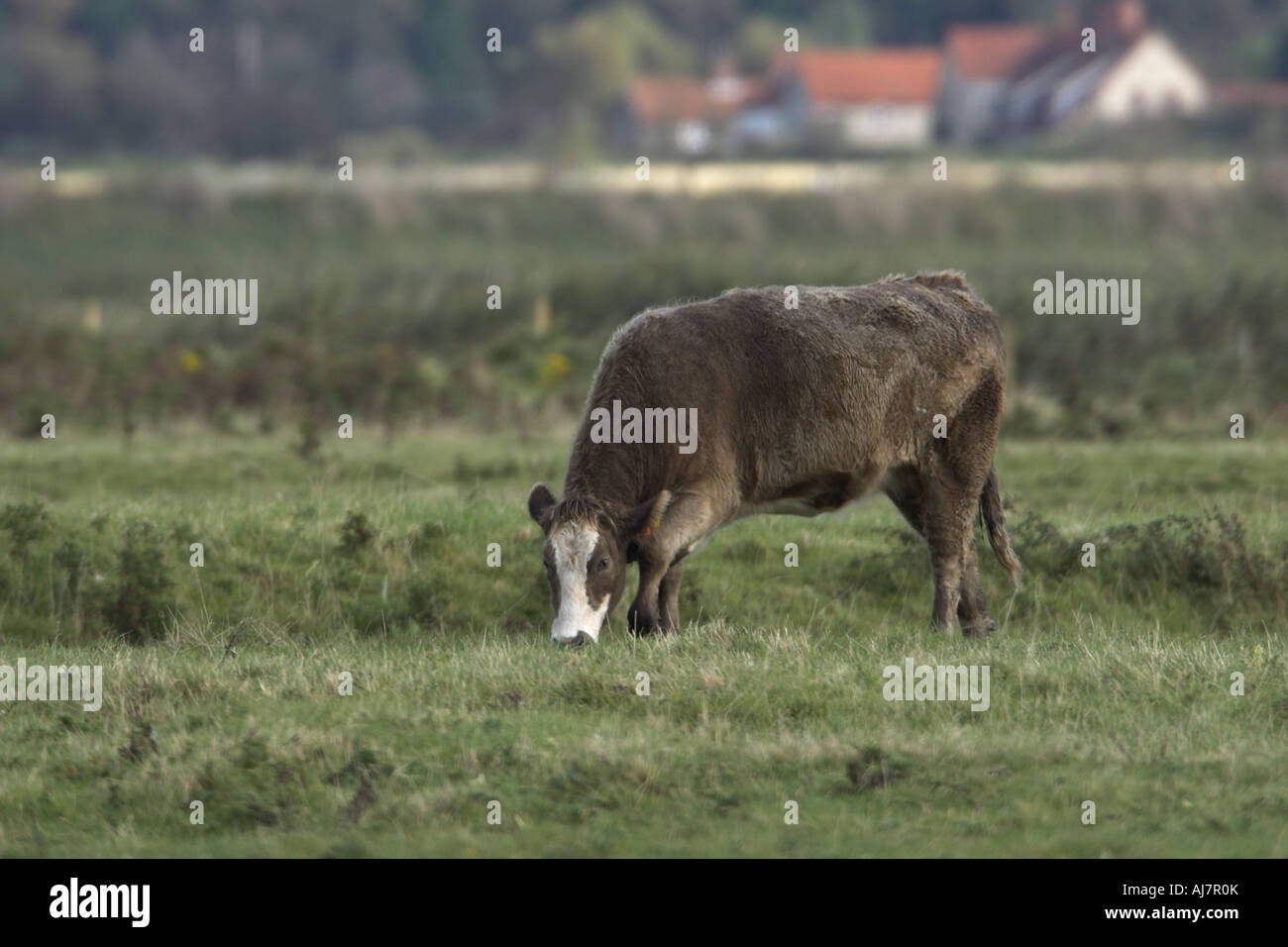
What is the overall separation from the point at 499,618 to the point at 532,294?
1949cm

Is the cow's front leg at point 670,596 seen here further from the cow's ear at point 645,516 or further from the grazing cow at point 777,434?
the cow's ear at point 645,516

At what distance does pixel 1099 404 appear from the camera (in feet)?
76.3

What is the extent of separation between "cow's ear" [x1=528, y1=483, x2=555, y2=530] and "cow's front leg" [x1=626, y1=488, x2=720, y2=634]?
0.64 meters

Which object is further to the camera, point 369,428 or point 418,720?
A: point 369,428

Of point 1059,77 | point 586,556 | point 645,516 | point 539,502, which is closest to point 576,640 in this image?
point 586,556

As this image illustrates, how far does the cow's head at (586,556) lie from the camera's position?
11.0 m

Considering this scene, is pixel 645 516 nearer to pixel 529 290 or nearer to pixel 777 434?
pixel 777 434

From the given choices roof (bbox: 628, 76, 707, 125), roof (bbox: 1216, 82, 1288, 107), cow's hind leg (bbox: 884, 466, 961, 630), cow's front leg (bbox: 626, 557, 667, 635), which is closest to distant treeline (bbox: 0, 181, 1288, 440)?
cow's front leg (bbox: 626, 557, 667, 635)

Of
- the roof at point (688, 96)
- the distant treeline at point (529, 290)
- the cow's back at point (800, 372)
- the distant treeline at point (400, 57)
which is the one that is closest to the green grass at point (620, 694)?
the cow's back at point (800, 372)

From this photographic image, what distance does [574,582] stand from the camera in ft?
36.0

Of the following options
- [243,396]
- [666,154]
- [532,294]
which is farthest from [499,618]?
[666,154]

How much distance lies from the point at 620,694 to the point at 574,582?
1.11 m

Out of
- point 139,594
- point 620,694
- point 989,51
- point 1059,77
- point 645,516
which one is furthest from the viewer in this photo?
point 989,51
